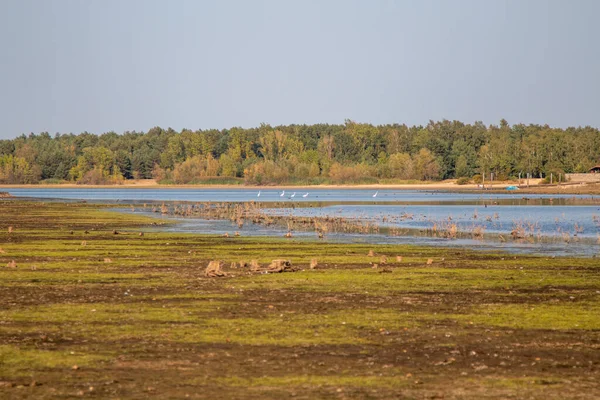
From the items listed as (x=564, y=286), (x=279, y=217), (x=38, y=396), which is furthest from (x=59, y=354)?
(x=279, y=217)

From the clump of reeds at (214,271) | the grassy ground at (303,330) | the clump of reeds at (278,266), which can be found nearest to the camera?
the grassy ground at (303,330)

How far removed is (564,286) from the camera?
84.4 ft

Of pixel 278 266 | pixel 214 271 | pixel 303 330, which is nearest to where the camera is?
pixel 303 330

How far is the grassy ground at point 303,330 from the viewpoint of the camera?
13938 mm

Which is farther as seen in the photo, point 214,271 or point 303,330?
point 214,271

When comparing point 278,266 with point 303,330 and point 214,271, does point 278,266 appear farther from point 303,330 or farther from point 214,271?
point 303,330

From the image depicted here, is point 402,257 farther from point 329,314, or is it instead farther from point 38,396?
point 38,396

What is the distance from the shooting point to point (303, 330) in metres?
18.4

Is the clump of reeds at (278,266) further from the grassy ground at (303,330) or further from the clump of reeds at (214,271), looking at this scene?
the clump of reeds at (214,271)

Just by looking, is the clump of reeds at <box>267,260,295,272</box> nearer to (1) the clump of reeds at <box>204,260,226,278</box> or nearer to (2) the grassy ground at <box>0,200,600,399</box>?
(2) the grassy ground at <box>0,200,600,399</box>

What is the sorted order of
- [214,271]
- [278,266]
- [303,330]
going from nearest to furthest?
[303,330], [214,271], [278,266]

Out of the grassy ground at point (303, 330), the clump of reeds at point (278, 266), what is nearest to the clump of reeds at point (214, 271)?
the grassy ground at point (303, 330)

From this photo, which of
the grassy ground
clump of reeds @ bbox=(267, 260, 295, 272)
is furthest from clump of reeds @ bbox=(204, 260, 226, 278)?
clump of reeds @ bbox=(267, 260, 295, 272)

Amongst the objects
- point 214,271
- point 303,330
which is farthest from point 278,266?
point 303,330
